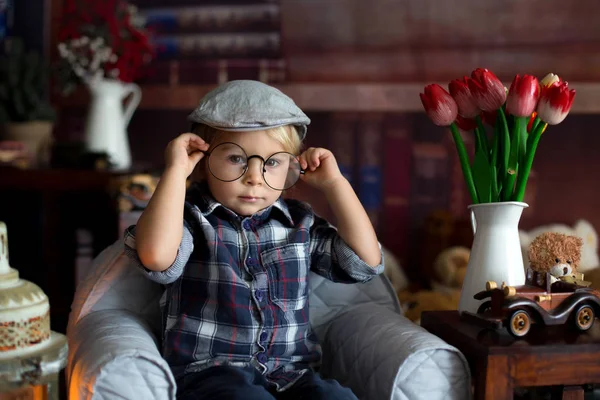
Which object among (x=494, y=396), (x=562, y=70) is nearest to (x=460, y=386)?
(x=494, y=396)

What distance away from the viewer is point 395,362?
133cm

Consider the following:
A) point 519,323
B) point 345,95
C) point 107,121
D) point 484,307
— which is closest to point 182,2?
point 107,121

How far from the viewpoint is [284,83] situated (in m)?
2.70

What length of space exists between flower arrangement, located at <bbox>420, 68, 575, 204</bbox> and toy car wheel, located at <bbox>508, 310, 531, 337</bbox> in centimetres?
27

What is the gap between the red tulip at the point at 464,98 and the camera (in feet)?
4.89

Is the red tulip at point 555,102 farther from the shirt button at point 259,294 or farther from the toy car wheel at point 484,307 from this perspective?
the shirt button at point 259,294

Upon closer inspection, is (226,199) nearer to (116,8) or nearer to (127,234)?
(127,234)

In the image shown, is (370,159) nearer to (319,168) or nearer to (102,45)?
(102,45)

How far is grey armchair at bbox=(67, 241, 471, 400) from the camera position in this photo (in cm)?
123

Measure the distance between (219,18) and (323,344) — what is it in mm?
1474

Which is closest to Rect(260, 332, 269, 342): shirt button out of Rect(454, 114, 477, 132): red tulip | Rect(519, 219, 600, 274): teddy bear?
Rect(454, 114, 477, 132): red tulip

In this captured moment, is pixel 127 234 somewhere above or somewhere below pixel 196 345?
above

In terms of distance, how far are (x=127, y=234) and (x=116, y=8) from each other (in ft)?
4.83

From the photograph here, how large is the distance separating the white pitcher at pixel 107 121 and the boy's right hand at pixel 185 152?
42.7 inches
